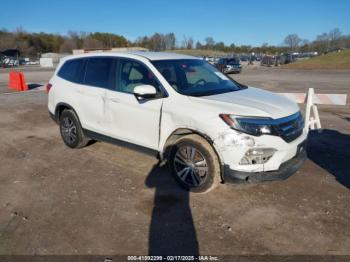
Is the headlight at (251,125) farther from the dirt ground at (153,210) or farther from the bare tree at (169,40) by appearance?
the bare tree at (169,40)

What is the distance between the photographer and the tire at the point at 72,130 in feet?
19.9

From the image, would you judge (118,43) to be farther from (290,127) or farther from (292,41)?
(290,127)

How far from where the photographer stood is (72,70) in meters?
6.12

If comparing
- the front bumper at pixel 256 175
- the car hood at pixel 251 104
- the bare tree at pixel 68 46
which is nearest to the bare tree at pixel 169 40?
the bare tree at pixel 68 46

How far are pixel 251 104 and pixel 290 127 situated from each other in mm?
576

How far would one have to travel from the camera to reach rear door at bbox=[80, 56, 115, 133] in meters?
5.31

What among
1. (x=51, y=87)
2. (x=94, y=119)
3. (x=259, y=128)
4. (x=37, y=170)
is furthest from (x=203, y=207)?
(x=51, y=87)

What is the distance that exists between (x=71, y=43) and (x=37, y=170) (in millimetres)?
122360

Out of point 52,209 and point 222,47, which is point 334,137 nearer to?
point 52,209

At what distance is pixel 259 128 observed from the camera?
3863 millimetres

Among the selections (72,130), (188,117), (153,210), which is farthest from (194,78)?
(72,130)

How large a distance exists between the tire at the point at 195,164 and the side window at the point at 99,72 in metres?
1.70

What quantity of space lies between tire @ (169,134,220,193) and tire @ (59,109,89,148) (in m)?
2.36

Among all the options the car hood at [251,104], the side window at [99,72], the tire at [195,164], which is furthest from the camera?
the side window at [99,72]
